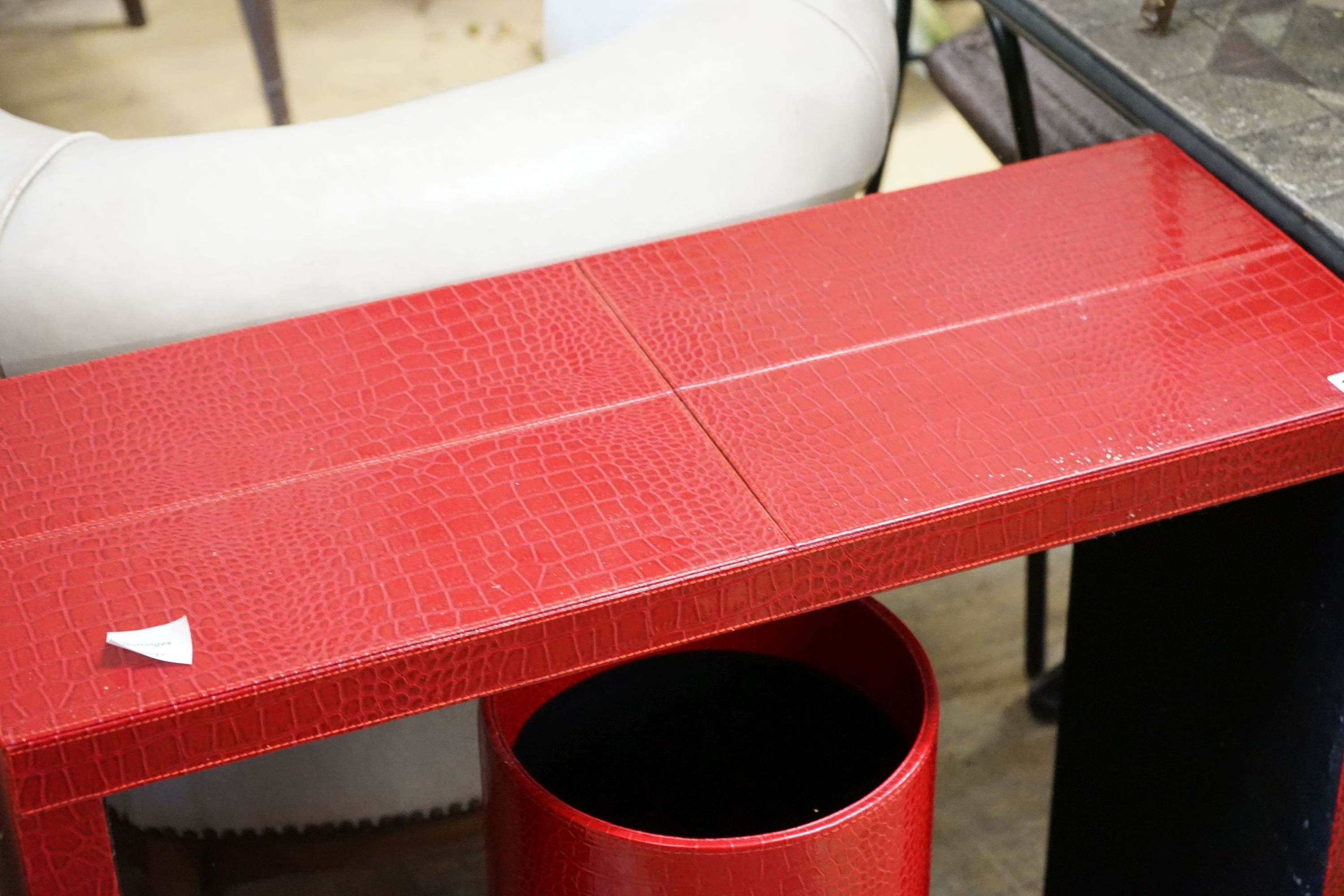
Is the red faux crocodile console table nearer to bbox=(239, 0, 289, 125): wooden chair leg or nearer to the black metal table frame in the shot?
the black metal table frame

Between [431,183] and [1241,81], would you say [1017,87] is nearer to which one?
[1241,81]

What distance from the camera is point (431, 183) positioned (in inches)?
31.0

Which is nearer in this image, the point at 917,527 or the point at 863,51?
the point at 917,527

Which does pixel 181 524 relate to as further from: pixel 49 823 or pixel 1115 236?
pixel 1115 236

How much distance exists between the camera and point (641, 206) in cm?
82

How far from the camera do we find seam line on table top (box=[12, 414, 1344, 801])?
0.53 metres

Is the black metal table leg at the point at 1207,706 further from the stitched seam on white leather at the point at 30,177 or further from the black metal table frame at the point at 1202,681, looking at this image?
the stitched seam on white leather at the point at 30,177

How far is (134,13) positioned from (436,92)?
60 centimetres

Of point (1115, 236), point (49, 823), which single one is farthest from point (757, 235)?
point (49, 823)

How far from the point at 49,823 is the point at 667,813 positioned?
0.35 meters

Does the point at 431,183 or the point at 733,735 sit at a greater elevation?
the point at 431,183

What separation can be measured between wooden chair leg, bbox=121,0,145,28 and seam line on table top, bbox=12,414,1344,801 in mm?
2086

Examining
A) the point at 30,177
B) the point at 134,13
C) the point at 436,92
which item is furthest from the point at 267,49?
the point at 30,177

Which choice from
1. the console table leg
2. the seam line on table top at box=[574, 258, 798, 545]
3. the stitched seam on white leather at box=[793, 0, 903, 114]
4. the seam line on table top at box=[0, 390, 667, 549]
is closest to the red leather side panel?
the console table leg
